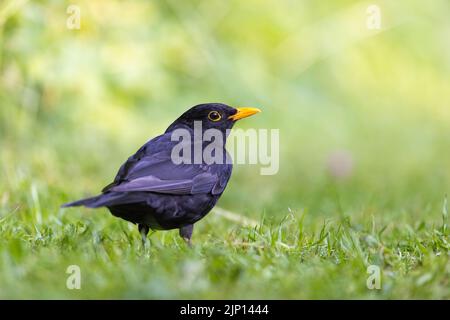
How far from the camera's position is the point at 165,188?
388 cm

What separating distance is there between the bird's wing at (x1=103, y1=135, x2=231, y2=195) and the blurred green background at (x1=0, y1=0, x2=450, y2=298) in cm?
46

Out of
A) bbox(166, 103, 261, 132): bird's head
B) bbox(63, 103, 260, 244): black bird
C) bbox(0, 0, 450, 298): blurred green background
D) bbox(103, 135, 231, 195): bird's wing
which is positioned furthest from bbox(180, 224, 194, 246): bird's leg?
bbox(166, 103, 261, 132): bird's head

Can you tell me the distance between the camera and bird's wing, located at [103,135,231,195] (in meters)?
3.78

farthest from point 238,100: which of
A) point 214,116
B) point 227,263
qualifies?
point 227,263

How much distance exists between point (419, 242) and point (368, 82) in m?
8.39

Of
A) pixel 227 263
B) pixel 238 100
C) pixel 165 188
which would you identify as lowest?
pixel 227 263

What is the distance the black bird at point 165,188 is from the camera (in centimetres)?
372

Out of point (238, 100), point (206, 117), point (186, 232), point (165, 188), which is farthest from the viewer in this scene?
point (238, 100)

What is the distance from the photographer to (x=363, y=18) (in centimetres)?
1062

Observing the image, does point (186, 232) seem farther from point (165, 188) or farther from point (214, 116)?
point (214, 116)

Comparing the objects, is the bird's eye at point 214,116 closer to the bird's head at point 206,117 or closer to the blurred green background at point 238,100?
the bird's head at point 206,117

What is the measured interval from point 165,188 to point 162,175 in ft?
0.31

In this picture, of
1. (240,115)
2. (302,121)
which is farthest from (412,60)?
(240,115)

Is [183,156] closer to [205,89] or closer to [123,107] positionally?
[123,107]
